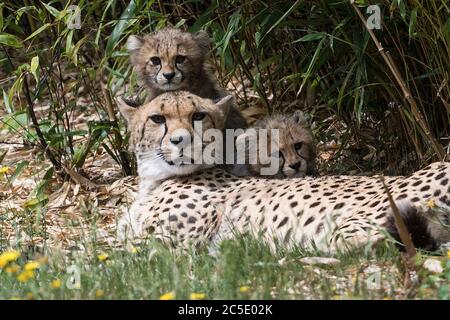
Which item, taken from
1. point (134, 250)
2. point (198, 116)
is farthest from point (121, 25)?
point (134, 250)

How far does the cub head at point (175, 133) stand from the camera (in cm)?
540

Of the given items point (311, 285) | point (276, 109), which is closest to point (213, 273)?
point (311, 285)

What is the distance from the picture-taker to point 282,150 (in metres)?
5.79

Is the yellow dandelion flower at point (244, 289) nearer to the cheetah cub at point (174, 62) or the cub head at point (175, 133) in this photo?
the cub head at point (175, 133)

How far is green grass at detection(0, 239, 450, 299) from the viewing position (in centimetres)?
357

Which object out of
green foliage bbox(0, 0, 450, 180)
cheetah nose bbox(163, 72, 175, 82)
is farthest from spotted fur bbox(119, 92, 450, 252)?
green foliage bbox(0, 0, 450, 180)

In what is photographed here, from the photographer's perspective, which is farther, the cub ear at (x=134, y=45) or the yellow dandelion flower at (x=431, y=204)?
the cub ear at (x=134, y=45)

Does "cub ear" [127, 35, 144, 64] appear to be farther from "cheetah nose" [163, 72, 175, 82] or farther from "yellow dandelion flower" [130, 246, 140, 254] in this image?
"yellow dandelion flower" [130, 246, 140, 254]

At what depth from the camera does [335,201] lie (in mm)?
4914

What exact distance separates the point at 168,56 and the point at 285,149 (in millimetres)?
1088

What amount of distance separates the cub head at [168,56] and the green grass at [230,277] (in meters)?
2.03

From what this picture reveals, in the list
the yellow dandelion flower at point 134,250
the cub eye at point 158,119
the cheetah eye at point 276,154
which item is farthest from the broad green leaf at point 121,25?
the yellow dandelion flower at point 134,250
